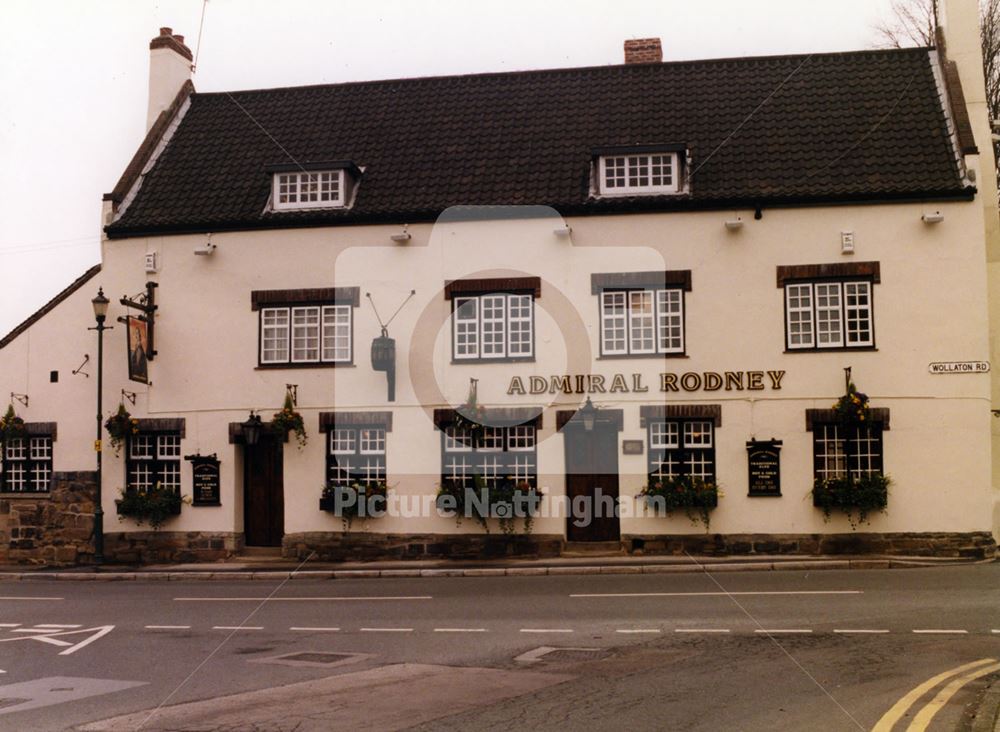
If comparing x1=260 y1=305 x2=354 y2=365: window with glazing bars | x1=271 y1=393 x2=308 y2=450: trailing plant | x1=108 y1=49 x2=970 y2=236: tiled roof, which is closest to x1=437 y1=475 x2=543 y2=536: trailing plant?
x1=271 y1=393 x2=308 y2=450: trailing plant

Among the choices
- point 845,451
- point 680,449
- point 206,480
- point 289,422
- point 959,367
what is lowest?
point 206,480

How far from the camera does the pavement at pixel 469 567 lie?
69.0ft

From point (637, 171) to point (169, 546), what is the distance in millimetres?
13504

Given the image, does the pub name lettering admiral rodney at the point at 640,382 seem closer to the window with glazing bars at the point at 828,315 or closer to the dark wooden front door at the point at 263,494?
the window with glazing bars at the point at 828,315

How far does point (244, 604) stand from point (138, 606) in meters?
1.76

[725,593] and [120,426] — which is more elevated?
[120,426]

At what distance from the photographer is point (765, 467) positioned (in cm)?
2259

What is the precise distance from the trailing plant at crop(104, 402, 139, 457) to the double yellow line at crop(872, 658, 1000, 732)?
62.7ft

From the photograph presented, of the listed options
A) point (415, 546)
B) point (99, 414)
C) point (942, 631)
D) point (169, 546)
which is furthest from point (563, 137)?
point (942, 631)

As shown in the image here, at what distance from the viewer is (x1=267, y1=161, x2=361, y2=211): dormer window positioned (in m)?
25.0

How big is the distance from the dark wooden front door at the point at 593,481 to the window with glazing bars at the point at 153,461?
9022mm

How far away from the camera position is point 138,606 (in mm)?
17938

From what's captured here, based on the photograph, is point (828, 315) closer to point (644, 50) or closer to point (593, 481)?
point (593, 481)

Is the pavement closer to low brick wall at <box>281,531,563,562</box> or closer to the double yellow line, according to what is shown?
low brick wall at <box>281,531,563,562</box>
